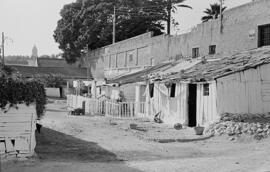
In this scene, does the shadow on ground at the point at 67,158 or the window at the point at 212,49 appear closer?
the shadow on ground at the point at 67,158

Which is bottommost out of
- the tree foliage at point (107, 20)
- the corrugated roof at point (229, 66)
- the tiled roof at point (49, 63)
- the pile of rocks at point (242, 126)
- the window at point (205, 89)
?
the pile of rocks at point (242, 126)

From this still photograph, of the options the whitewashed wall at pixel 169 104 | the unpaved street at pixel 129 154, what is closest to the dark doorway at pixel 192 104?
the whitewashed wall at pixel 169 104

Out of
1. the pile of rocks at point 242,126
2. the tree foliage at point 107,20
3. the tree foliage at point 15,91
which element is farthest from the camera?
the tree foliage at point 107,20

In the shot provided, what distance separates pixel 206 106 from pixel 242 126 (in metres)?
2.54

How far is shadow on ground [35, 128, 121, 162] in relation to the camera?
1006 cm

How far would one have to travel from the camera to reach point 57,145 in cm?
1188

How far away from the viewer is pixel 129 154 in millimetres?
10734

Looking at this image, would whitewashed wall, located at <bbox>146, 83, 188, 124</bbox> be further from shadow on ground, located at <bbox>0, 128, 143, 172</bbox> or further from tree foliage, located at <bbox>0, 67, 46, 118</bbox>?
tree foliage, located at <bbox>0, 67, 46, 118</bbox>

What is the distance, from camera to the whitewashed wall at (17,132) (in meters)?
9.36

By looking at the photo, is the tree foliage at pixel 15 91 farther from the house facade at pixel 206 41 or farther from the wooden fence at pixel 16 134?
the house facade at pixel 206 41

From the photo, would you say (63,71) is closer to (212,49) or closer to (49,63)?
(49,63)

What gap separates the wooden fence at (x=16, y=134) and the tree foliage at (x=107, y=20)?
3603 cm

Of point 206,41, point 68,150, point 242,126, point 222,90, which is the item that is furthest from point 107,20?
point 68,150

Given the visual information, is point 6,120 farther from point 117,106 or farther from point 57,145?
point 117,106
